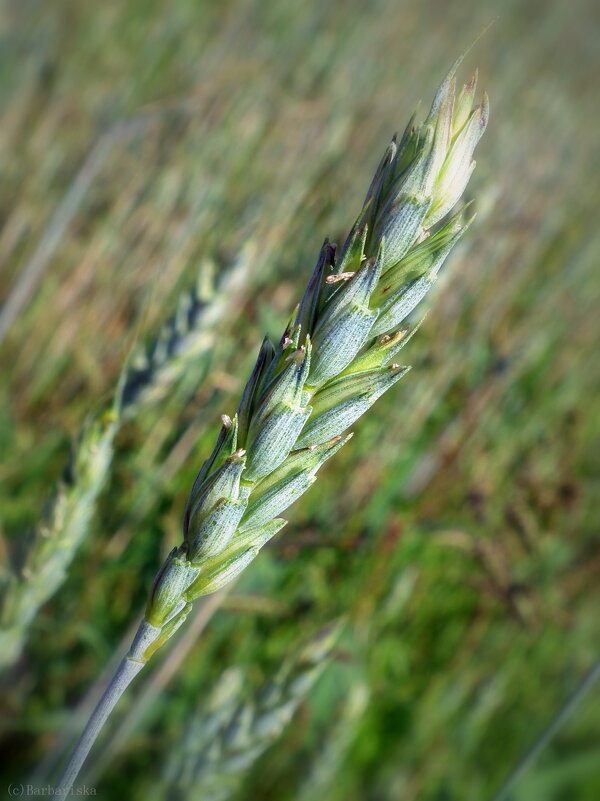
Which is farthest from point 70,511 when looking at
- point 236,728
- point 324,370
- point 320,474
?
point 320,474

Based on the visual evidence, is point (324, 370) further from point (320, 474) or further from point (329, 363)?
point (320, 474)

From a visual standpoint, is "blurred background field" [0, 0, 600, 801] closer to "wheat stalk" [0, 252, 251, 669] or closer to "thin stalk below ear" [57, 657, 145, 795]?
"wheat stalk" [0, 252, 251, 669]

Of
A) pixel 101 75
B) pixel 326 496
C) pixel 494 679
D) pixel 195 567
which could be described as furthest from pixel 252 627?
pixel 101 75

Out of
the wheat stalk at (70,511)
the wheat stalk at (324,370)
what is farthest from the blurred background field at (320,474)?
the wheat stalk at (324,370)

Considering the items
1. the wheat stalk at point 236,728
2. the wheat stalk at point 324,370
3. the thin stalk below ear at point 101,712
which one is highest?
the wheat stalk at point 324,370

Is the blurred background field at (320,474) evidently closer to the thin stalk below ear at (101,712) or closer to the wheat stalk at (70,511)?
the wheat stalk at (70,511)
